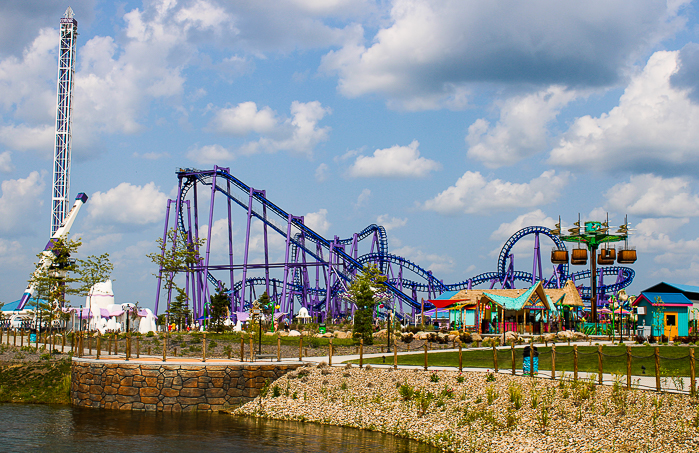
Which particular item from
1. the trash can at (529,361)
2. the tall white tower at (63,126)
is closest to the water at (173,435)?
the trash can at (529,361)

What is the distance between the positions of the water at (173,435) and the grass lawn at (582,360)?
5249 millimetres

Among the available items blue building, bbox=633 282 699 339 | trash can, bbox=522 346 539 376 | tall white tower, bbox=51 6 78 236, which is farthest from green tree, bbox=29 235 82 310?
tall white tower, bbox=51 6 78 236

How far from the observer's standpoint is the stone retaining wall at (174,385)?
61.4 ft

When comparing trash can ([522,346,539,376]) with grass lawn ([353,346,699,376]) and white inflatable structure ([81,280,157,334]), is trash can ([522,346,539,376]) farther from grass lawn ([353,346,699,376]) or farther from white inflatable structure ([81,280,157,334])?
white inflatable structure ([81,280,157,334])

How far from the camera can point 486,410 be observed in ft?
48.4

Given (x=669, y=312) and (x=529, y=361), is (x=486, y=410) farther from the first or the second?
(x=669, y=312)

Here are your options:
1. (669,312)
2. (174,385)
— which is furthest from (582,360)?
(669,312)

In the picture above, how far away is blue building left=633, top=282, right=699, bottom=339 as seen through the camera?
31.0 meters

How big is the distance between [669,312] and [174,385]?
24682 millimetres

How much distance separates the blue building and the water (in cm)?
2075

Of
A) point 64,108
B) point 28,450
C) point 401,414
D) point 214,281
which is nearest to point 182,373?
point 28,450

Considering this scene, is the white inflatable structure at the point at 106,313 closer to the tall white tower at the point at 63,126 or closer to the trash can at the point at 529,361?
the tall white tower at the point at 63,126

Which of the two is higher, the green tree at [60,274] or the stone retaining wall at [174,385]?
the green tree at [60,274]

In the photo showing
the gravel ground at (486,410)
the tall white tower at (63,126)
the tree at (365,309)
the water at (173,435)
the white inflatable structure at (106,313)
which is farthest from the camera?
the tall white tower at (63,126)
